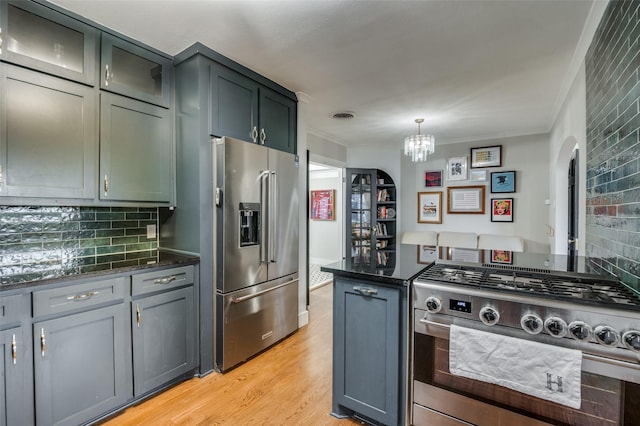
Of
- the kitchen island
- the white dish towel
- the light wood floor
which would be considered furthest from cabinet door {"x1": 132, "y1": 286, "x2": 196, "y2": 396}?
the white dish towel

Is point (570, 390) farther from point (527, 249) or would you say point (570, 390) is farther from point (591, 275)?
point (527, 249)

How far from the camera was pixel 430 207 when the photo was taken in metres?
5.39

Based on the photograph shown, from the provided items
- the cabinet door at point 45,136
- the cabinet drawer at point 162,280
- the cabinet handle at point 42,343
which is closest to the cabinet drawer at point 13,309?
the cabinet handle at point 42,343

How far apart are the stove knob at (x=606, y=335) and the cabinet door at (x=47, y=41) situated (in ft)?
9.96

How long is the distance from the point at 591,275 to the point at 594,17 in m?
1.57

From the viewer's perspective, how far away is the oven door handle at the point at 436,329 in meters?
1.44

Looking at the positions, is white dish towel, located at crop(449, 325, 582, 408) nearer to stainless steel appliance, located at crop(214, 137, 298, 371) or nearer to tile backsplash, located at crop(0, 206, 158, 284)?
stainless steel appliance, located at crop(214, 137, 298, 371)

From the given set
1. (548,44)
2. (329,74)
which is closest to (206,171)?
(329,74)

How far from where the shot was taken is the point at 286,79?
2.80m

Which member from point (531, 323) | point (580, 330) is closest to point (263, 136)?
point (531, 323)

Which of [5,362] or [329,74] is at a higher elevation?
[329,74]

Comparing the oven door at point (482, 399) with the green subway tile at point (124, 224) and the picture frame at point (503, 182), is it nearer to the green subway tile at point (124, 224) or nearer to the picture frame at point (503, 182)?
the green subway tile at point (124, 224)

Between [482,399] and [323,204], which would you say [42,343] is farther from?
[323,204]

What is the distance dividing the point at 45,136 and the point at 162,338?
148cm
